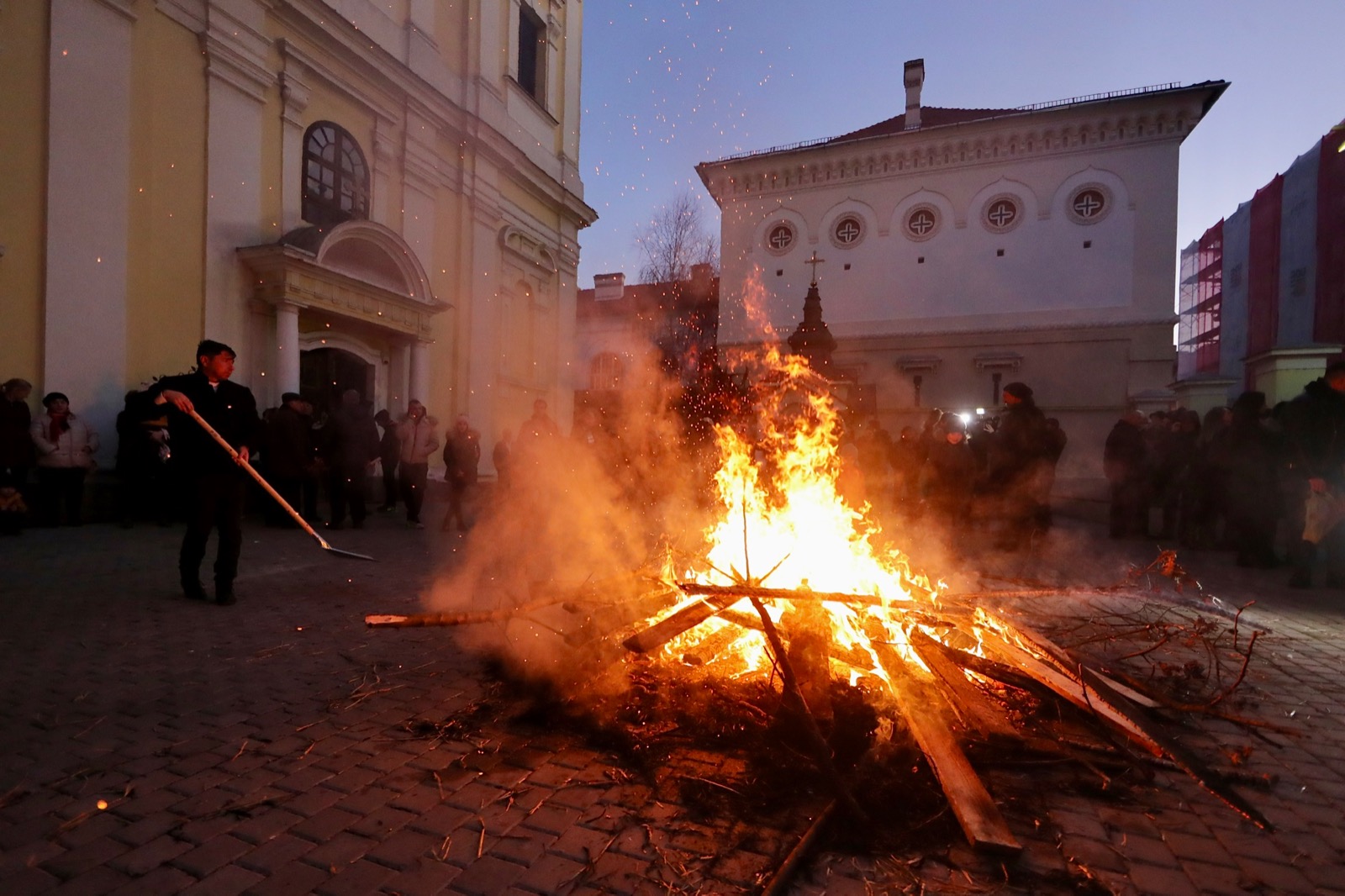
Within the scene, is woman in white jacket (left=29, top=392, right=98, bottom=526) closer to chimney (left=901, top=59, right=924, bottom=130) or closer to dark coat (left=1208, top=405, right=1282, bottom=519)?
dark coat (left=1208, top=405, right=1282, bottom=519)

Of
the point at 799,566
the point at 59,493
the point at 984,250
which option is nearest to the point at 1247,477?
the point at 799,566

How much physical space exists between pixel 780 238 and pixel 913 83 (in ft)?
29.8

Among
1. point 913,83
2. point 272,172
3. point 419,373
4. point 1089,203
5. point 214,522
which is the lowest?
point 214,522

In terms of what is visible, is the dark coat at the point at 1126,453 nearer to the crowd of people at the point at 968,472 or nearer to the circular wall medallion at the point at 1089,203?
the crowd of people at the point at 968,472

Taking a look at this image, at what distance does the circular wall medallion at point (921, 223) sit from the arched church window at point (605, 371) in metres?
15.6

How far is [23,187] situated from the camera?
8.48 m

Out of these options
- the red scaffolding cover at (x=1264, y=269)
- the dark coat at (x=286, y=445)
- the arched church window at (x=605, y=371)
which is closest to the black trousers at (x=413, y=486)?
the dark coat at (x=286, y=445)

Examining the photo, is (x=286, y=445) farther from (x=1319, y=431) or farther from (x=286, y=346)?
(x=1319, y=431)

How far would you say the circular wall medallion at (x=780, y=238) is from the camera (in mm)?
30547

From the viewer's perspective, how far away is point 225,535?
221 inches

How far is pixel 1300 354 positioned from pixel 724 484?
516 inches

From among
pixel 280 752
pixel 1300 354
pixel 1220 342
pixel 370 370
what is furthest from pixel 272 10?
pixel 1220 342

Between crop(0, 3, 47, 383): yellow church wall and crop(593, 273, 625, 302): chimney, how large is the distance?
96.4ft

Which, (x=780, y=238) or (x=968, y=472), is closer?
(x=968, y=472)
